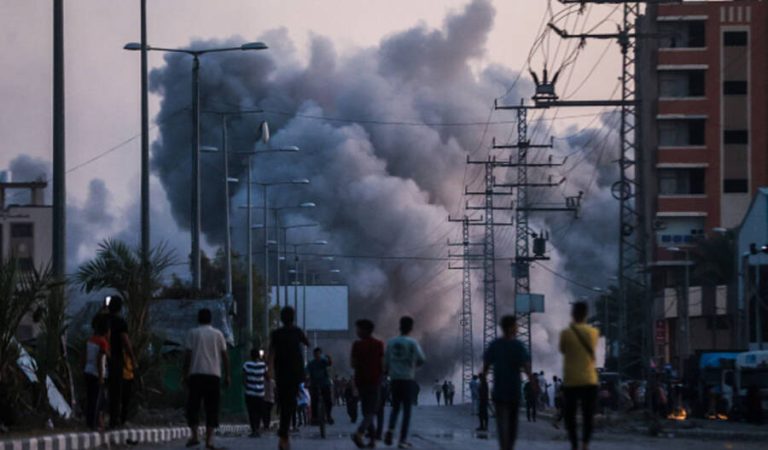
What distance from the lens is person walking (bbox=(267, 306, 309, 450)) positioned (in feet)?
73.2

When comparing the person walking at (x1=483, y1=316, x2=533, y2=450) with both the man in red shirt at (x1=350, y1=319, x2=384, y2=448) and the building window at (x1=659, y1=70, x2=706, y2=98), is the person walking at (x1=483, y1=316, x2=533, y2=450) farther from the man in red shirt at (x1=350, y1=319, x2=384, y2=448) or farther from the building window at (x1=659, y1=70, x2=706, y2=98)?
the building window at (x1=659, y1=70, x2=706, y2=98)

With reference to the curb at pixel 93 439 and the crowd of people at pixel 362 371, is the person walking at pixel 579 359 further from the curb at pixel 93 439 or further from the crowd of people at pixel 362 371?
the curb at pixel 93 439

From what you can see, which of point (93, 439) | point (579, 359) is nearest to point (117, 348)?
point (93, 439)

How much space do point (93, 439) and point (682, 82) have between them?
257 ft

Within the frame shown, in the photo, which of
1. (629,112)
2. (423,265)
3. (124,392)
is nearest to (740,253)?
(629,112)

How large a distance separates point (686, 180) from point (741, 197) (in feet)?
10.8

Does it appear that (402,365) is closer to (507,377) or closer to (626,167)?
(507,377)

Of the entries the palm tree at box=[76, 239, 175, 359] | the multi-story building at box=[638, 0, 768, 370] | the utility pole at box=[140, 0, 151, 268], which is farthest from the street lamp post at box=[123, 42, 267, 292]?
the multi-story building at box=[638, 0, 768, 370]

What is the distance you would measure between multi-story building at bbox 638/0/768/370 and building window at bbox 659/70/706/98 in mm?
57

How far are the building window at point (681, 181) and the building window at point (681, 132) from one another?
5.34 feet

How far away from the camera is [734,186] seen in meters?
99.7

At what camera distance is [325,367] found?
35.0m

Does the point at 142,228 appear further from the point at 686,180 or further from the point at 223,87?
the point at 223,87

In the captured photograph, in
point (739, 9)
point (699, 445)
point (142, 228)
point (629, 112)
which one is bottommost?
point (699, 445)
